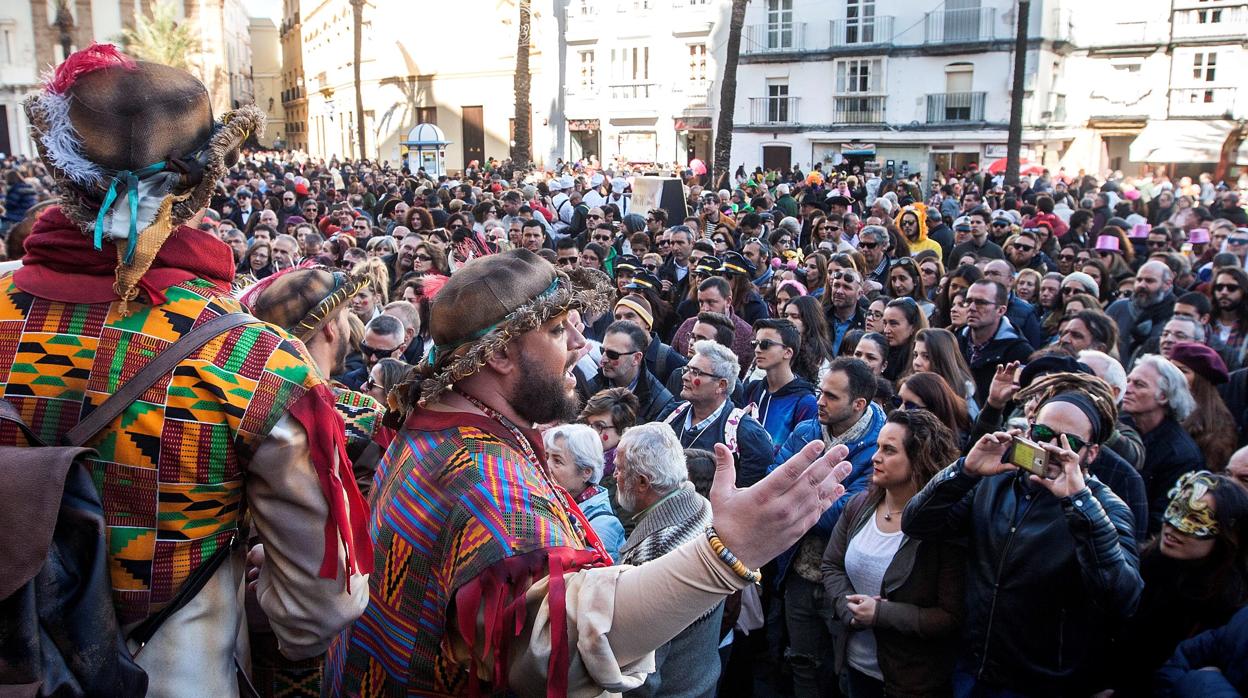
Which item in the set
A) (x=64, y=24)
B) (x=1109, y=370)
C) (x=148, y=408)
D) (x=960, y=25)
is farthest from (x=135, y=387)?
(x=64, y=24)

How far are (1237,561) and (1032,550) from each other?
73 cm

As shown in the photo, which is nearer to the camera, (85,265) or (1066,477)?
(85,265)

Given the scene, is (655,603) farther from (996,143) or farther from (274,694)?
(996,143)

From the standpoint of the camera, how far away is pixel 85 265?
1.80m

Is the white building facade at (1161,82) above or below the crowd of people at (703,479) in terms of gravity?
above

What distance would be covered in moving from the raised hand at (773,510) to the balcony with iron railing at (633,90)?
39.7 m

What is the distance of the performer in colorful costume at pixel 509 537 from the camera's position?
166cm

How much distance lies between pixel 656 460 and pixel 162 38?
51393 mm

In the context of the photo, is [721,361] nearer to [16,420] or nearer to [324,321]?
[324,321]

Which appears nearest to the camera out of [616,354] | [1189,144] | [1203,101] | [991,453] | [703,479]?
[991,453]

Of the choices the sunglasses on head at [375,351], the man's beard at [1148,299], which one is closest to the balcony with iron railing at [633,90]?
the man's beard at [1148,299]

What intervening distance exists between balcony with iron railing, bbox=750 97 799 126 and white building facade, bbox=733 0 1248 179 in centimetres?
6

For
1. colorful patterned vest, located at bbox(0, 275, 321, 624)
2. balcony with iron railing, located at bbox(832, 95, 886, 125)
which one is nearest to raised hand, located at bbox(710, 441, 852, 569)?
colorful patterned vest, located at bbox(0, 275, 321, 624)

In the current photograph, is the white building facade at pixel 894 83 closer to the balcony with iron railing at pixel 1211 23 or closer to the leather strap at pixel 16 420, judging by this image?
the balcony with iron railing at pixel 1211 23
